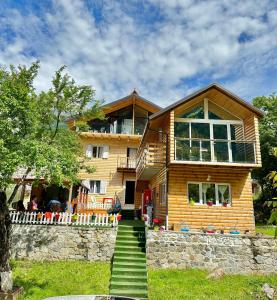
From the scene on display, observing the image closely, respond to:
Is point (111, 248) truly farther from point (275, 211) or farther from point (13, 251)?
point (275, 211)

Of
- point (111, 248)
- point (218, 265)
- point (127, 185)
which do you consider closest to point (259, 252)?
point (218, 265)

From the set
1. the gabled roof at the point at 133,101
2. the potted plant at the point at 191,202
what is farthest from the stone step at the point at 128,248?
the gabled roof at the point at 133,101

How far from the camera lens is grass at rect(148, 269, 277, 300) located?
10461 millimetres

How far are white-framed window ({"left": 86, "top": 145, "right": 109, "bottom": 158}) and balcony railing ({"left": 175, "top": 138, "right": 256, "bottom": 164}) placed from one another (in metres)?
12.2

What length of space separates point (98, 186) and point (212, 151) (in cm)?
1340

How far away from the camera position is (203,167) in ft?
52.5

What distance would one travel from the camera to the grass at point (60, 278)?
10.4 metres

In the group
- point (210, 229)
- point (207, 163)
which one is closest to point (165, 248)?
point (210, 229)

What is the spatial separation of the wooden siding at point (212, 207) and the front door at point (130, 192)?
415 inches

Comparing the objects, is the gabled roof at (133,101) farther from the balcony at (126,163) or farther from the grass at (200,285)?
the grass at (200,285)

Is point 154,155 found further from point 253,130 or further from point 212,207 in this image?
point 253,130

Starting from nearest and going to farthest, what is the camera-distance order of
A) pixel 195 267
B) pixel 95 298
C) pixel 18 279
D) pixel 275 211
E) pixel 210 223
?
1. pixel 275 211
2. pixel 95 298
3. pixel 18 279
4. pixel 195 267
5. pixel 210 223

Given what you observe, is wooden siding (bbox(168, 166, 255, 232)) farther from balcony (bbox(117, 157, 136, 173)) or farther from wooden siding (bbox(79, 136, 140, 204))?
wooden siding (bbox(79, 136, 140, 204))

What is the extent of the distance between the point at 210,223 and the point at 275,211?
11.6 meters
